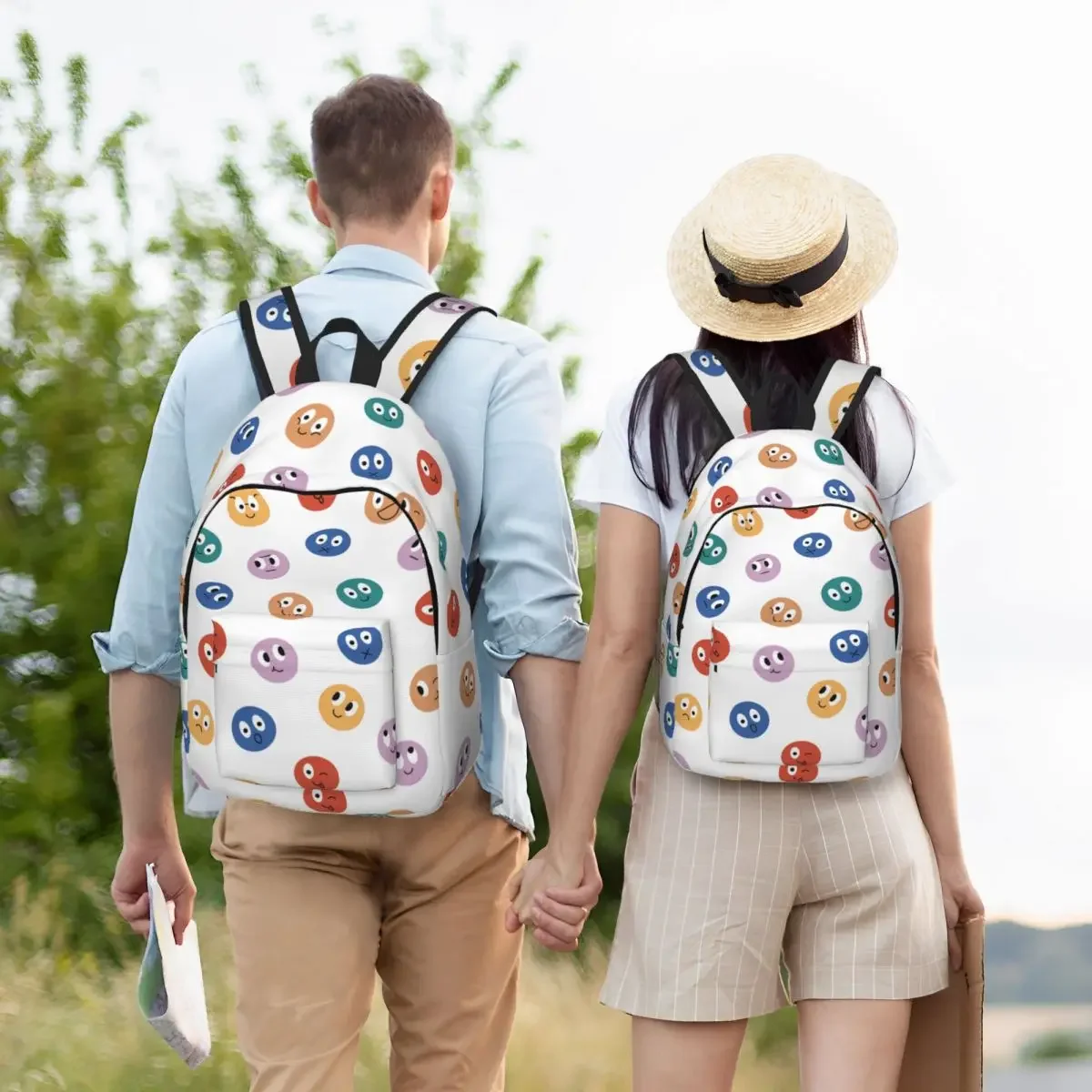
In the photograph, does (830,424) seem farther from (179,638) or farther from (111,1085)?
(111,1085)

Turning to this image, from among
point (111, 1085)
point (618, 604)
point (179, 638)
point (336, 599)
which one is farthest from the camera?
point (111, 1085)

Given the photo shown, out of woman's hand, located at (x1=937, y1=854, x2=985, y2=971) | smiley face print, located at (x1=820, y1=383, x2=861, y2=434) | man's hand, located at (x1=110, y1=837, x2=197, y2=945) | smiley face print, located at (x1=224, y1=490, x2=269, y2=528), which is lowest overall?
man's hand, located at (x1=110, y1=837, x2=197, y2=945)

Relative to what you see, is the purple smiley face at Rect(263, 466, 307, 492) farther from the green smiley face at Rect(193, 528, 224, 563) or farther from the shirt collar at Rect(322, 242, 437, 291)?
the shirt collar at Rect(322, 242, 437, 291)

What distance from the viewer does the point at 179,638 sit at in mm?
2031

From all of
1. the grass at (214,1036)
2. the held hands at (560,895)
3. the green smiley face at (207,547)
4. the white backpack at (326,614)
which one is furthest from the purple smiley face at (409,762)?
the grass at (214,1036)

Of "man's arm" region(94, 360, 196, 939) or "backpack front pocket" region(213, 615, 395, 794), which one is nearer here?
"backpack front pocket" region(213, 615, 395, 794)

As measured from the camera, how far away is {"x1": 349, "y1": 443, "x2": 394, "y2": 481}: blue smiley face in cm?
178

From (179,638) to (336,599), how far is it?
1.22 feet

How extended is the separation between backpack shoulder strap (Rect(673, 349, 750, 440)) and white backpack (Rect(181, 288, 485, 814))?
1.16 feet

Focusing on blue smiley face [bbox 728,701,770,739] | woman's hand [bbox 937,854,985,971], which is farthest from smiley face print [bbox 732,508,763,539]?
woman's hand [bbox 937,854,985,971]

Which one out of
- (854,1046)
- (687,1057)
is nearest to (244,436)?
(687,1057)

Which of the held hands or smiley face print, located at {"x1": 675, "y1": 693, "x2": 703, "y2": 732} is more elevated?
smiley face print, located at {"x1": 675, "y1": 693, "x2": 703, "y2": 732}

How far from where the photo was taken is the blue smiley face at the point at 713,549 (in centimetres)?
180

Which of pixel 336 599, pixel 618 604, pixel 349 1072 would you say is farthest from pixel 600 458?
pixel 349 1072
